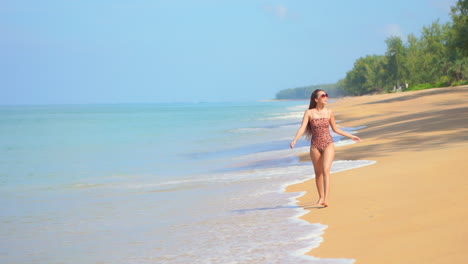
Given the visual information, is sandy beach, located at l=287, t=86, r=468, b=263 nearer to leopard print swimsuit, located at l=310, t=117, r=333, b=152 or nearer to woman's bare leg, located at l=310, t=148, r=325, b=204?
woman's bare leg, located at l=310, t=148, r=325, b=204

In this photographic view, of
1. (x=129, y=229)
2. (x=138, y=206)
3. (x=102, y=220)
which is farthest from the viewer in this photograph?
(x=138, y=206)

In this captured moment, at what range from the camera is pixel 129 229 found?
8.94 m

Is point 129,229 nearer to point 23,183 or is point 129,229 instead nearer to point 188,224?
point 188,224

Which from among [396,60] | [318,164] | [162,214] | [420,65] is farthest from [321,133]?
[396,60]

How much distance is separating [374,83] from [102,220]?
158 metres

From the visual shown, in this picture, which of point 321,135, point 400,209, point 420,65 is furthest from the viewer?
point 420,65

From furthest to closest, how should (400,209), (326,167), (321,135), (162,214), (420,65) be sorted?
1. (420,65)
2. (162,214)
3. (321,135)
4. (326,167)
5. (400,209)

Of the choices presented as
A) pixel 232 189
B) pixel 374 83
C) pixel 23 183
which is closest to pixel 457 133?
pixel 232 189

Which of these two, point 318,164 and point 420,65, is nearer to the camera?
point 318,164

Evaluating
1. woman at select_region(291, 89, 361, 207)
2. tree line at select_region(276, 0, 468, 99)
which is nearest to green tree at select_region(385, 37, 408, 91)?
tree line at select_region(276, 0, 468, 99)

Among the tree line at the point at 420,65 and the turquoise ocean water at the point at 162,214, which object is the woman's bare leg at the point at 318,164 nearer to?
the turquoise ocean water at the point at 162,214

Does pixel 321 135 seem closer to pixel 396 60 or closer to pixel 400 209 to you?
pixel 400 209

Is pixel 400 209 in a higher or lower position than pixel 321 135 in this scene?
lower

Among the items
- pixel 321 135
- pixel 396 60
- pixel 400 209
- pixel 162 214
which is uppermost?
pixel 396 60
